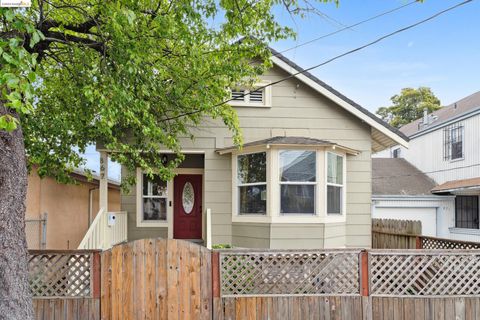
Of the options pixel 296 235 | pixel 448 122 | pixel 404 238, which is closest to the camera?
pixel 296 235

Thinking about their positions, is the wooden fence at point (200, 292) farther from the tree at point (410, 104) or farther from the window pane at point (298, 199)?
the tree at point (410, 104)

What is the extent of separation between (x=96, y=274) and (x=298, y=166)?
480cm

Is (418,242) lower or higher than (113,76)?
lower

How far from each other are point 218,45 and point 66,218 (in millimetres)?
7769

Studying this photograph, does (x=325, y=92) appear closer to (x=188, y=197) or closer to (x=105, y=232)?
(x=188, y=197)

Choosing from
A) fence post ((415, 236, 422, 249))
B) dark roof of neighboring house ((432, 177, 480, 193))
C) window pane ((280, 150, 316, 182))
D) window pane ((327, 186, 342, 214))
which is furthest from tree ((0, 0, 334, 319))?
dark roof of neighboring house ((432, 177, 480, 193))

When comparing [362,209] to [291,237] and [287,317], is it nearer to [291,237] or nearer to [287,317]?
[291,237]

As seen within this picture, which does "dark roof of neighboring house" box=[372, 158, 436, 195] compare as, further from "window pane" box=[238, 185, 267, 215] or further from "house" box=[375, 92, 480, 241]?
"window pane" box=[238, 185, 267, 215]

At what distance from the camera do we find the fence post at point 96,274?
16.3 ft

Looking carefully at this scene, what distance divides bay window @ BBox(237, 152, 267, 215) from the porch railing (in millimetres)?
2955

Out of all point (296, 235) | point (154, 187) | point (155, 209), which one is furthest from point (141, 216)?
point (296, 235)

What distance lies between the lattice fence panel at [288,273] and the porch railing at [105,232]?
3.15 meters

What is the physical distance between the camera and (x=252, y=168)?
28.1ft

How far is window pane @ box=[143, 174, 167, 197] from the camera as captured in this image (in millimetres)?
9547
